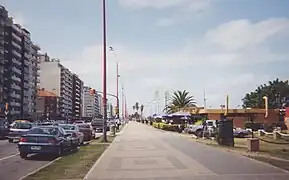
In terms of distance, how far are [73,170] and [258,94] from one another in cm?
10932

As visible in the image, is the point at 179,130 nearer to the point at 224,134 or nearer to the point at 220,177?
the point at 224,134

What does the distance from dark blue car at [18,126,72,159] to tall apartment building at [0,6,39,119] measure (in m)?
88.0

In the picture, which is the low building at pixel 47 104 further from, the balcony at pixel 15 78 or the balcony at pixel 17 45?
the balcony at pixel 17 45

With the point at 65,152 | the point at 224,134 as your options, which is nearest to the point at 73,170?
the point at 65,152

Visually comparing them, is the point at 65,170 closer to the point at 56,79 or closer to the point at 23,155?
the point at 23,155

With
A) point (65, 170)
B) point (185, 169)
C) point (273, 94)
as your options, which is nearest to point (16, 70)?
point (273, 94)

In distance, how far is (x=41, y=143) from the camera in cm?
2088

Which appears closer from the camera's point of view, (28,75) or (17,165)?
(17,165)

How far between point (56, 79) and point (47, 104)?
16.5 meters

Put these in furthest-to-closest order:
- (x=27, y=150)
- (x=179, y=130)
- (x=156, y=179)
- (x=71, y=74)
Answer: (x=71, y=74), (x=179, y=130), (x=27, y=150), (x=156, y=179)

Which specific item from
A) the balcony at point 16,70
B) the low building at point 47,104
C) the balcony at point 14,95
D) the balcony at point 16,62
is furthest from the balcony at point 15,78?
the low building at point 47,104

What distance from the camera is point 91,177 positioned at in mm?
13609

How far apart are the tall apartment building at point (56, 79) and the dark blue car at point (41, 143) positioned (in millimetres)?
146559

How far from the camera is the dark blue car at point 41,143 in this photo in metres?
20.7
